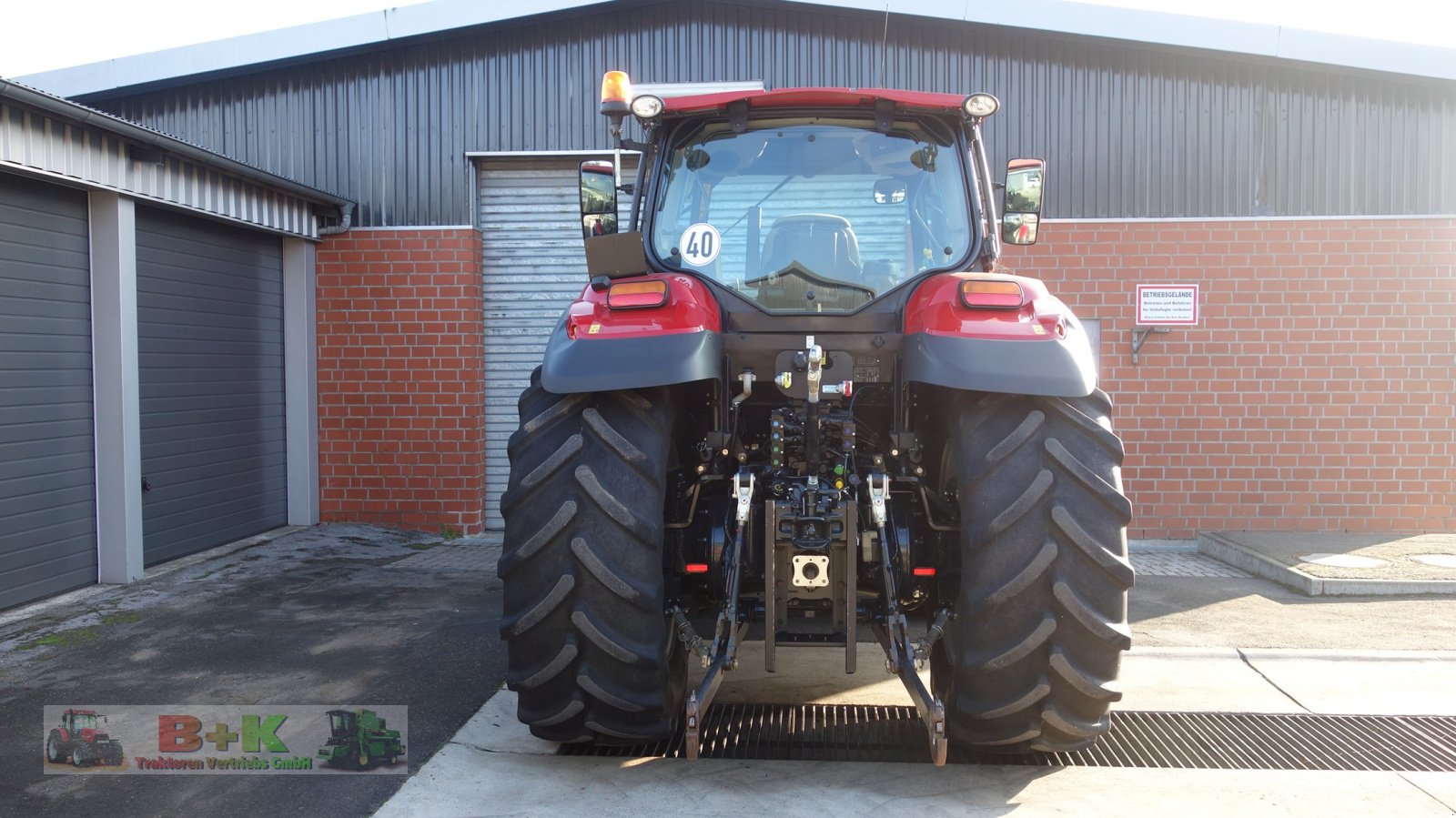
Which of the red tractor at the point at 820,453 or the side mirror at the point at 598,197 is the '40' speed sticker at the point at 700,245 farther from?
the side mirror at the point at 598,197

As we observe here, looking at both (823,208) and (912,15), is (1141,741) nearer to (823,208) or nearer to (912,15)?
(823,208)

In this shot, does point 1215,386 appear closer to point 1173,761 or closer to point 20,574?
point 1173,761

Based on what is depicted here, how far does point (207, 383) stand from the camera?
8883 millimetres

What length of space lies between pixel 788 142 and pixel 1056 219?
6060 mm

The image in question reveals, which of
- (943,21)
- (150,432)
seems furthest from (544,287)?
(943,21)

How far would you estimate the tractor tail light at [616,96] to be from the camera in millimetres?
4395

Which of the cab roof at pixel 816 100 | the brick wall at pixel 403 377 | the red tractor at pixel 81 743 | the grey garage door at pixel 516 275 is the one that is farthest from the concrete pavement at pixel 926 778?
the grey garage door at pixel 516 275

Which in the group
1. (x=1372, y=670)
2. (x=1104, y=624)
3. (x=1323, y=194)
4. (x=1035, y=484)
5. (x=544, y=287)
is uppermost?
(x=1323, y=194)

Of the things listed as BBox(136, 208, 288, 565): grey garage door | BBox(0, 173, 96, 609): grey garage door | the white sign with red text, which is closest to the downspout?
BBox(136, 208, 288, 565): grey garage door

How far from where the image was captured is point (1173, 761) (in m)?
4.14

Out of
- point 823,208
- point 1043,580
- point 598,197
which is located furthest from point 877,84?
point 1043,580

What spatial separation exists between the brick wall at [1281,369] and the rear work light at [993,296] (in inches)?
244

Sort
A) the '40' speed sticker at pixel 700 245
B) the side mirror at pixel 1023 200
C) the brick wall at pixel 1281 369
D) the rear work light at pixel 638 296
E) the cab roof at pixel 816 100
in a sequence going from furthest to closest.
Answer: the brick wall at pixel 1281 369 < the side mirror at pixel 1023 200 < the '40' speed sticker at pixel 700 245 < the cab roof at pixel 816 100 < the rear work light at pixel 638 296

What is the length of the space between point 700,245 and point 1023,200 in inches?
62.3
